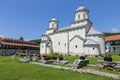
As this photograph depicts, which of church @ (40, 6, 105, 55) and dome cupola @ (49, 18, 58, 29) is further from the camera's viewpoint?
dome cupola @ (49, 18, 58, 29)

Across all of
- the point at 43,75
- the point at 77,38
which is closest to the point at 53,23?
the point at 77,38

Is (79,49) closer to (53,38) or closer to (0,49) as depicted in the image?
(53,38)

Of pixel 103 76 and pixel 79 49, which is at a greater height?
pixel 79 49

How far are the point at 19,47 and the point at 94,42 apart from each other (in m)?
37.6

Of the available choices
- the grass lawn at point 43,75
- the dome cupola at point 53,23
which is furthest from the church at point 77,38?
the grass lawn at point 43,75

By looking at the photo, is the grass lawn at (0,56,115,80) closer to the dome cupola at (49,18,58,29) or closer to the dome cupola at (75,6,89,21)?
the dome cupola at (75,6,89,21)

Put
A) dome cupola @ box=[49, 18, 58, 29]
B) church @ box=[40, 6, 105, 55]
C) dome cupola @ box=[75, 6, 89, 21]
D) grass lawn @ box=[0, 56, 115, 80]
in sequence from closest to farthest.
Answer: grass lawn @ box=[0, 56, 115, 80] < church @ box=[40, 6, 105, 55] < dome cupola @ box=[75, 6, 89, 21] < dome cupola @ box=[49, 18, 58, 29]

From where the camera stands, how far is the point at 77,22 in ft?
162

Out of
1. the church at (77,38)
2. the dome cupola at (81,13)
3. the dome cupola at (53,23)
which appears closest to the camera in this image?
the church at (77,38)

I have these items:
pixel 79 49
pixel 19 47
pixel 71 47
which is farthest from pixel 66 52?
pixel 19 47

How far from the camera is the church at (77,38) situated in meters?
41.8

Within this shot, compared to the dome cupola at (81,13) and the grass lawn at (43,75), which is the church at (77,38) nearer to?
the dome cupola at (81,13)

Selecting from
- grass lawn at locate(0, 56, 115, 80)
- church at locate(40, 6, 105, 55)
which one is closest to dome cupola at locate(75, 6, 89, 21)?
church at locate(40, 6, 105, 55)

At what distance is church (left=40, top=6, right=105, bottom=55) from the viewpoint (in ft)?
137
